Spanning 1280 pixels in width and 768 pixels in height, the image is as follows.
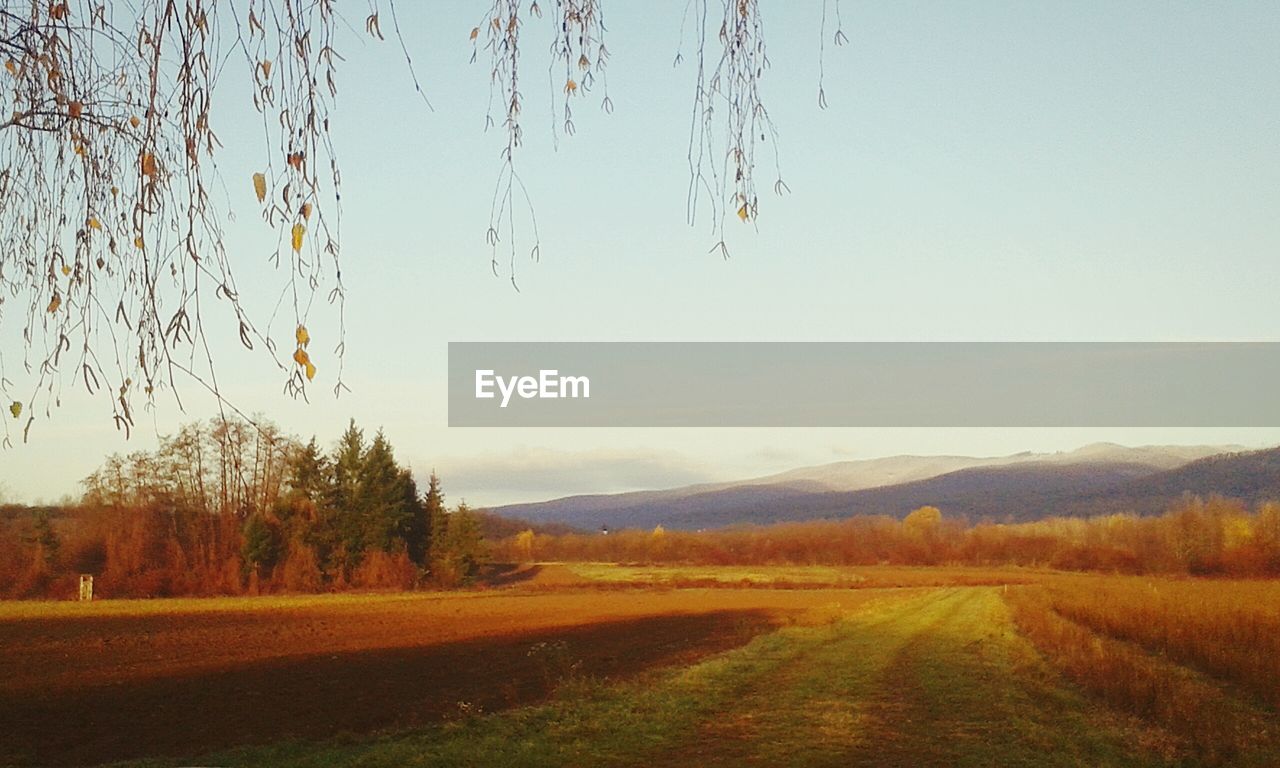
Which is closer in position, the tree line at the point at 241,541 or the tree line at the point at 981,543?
the tree line at the point at 981,543

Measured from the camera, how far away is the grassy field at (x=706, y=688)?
1065 cm

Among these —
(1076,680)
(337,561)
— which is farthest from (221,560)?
(1076,680)

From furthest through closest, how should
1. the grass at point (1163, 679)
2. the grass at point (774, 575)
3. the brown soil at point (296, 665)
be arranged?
the grass at point (774, 575) → the brown soil at point (296, 665) → the grass at point (1163, 679)

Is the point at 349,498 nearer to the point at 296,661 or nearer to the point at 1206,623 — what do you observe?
the point at 296,661

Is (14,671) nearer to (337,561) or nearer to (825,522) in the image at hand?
(337,561)

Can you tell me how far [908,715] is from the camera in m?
12.9

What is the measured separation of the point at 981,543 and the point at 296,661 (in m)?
37.6

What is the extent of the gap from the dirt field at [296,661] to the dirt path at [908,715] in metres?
3.28

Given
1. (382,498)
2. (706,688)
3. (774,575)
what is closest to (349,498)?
(382,498)

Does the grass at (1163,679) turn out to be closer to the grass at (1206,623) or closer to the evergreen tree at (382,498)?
the grass at (1206,623)

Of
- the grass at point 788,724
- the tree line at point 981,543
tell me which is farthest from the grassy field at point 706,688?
the tree line at point 981,543

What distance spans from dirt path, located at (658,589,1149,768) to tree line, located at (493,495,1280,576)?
23.2 feet

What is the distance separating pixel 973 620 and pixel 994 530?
2171 cm

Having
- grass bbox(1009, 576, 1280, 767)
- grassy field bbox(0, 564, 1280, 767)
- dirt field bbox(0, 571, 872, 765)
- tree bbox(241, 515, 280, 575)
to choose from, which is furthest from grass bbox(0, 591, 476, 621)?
grass bbox(1009, 576, 1280, 767)
